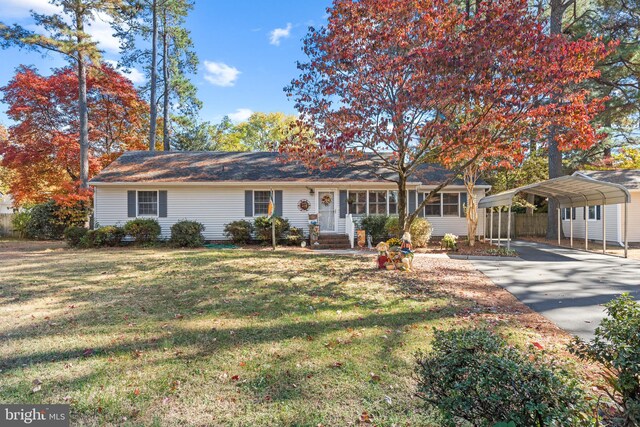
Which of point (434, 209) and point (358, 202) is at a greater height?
point (358, 202)

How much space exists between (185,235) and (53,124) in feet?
36.2

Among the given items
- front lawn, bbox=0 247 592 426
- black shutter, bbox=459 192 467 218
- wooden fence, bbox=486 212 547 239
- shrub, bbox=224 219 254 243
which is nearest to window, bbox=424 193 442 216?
black shutter, bbox=459 192 467 218

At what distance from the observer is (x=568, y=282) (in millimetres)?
7539

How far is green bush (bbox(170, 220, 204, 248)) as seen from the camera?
14.0 metres

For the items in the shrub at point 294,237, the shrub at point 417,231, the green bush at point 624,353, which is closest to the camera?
the green bush at point 624,353

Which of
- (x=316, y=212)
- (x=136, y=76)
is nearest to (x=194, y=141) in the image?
(x=136, y=76)

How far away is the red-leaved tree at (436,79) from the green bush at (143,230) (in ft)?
27.4

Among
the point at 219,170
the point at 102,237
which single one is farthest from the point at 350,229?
the point at 102,237

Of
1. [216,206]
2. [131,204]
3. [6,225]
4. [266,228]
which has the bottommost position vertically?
[266,228]

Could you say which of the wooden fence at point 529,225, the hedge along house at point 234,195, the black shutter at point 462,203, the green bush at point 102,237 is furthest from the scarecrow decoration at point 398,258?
the wooden fence at point 529,225

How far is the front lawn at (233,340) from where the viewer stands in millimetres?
2756

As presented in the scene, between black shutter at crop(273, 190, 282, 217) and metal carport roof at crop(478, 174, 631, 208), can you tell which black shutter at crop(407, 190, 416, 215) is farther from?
black shutter at crop(273, 190, 282, 217)

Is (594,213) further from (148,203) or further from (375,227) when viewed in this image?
(148,203)

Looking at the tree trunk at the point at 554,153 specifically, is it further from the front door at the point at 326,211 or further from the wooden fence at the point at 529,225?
the front door at the point at 326,211
